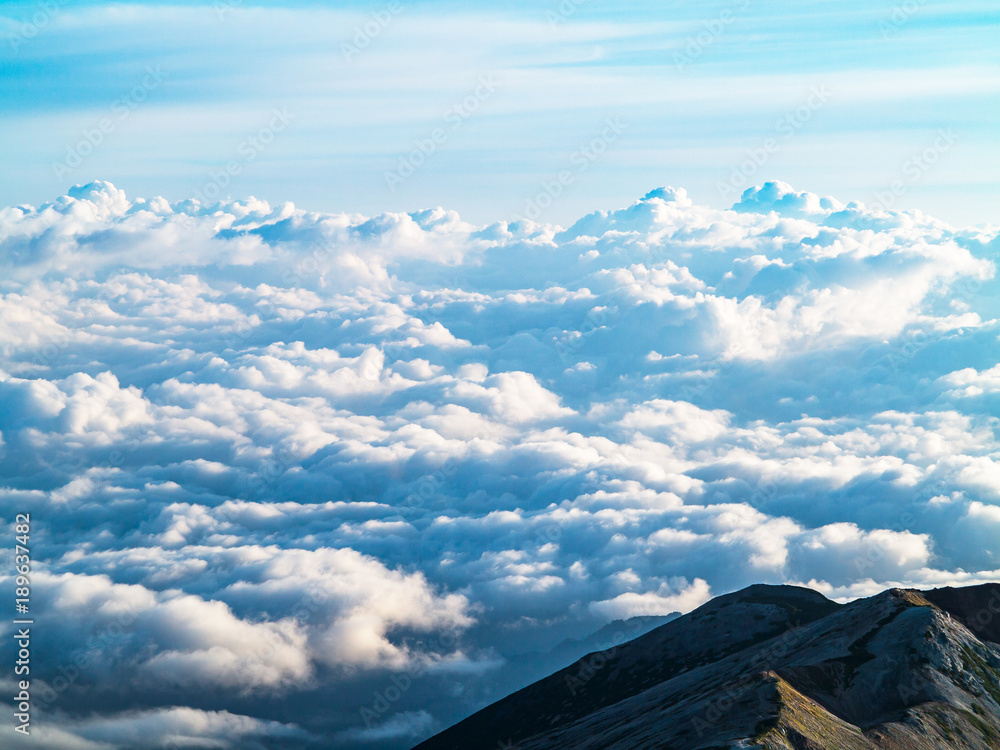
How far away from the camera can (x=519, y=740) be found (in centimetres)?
18975

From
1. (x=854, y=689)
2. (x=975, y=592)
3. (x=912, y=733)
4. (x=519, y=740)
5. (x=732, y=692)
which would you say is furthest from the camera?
(x=519, y=740)

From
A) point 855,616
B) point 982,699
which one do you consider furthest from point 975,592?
point 982,699

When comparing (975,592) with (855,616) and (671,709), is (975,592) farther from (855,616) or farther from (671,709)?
(671,709)

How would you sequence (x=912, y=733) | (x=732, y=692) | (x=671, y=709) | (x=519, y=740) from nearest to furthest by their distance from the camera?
(x=912, y=733), (x=732, y=692), (x=671, y=709), (x=519, y=740)

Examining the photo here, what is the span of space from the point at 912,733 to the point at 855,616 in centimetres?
4394

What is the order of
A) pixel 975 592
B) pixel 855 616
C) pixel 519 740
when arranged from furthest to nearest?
1. pixel 519 740
2. pixel 975 592
3. pixel 855 616

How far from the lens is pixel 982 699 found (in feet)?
402

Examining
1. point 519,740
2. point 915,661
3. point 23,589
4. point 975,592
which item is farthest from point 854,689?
point 23,589

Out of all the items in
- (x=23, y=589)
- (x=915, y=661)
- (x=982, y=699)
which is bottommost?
(x=982, y=699)

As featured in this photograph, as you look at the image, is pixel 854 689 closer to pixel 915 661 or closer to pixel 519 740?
pixel 915 661

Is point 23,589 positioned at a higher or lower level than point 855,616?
higher

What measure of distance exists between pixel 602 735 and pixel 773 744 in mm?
58347

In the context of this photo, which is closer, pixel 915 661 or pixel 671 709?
pixel 915 661

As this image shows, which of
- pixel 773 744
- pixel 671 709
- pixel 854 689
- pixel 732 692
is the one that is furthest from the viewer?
pixel 671 709
